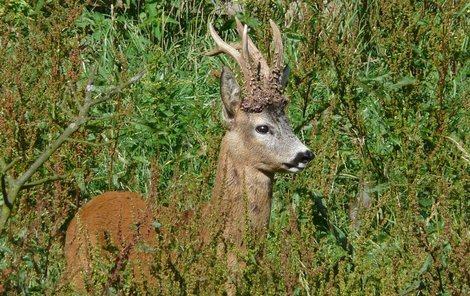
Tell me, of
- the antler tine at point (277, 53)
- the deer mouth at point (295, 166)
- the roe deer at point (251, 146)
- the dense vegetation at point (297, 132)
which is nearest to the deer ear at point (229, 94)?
the roe deer at point (251, 146)

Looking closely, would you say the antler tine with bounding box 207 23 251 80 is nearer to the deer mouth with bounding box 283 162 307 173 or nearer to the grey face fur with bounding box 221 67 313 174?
the grey face fur with bounding box 221 67 313 174

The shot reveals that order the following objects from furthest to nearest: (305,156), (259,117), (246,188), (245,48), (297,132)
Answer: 1. (297,132)
2. (259,117)
3. (245,48)
4. (305,156)
5. (246,188)

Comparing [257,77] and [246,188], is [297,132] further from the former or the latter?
[246,188]

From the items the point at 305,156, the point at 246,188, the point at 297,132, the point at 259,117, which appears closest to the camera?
the point at 246,188

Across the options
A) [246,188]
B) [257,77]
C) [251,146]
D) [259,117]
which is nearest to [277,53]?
[257,77]

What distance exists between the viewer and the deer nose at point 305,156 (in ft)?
20.5

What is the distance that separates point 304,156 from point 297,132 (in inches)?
18.9

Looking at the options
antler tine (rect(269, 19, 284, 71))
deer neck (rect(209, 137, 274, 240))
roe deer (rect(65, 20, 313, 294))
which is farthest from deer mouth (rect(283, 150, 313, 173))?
antler tine (rect(269, 19, 284, 71))

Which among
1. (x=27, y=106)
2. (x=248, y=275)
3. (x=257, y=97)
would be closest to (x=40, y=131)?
(x=27, y=106)

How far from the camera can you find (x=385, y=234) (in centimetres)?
585

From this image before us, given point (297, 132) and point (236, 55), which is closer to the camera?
point (236, 55)

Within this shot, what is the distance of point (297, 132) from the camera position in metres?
6.71

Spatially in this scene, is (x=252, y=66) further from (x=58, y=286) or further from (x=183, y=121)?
(x=58, y=286)

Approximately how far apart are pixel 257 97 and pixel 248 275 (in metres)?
2.44
